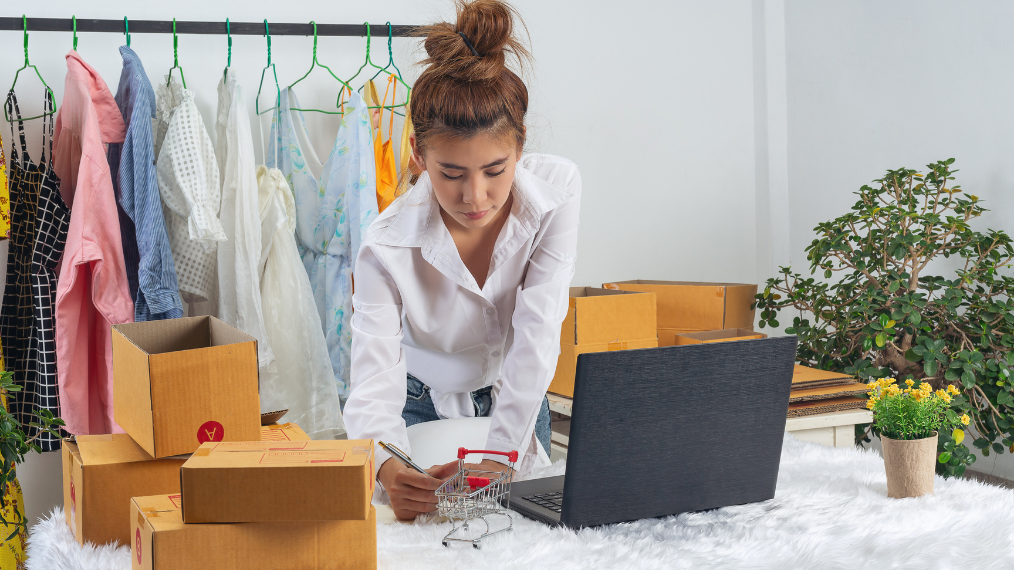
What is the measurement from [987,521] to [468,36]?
923mm

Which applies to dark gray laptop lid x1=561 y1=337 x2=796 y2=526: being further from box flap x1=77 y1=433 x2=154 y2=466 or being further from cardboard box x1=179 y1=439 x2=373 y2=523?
box flap x1=77 y1=433 x2=154 y2=466

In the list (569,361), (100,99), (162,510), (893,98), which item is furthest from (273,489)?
(893,98)

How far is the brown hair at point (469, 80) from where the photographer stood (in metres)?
1.11

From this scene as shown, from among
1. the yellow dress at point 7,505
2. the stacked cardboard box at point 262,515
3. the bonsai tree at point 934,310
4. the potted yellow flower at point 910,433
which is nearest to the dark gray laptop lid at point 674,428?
the potted yellow flower at point 910,433

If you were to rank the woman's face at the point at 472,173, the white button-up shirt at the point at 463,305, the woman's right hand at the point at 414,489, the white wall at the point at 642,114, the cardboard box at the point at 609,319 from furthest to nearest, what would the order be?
the white wall at the point at 642,114, the cardboard box at the point at 609,319, the white button-up shirt at the point at 463,305, the woman's face at the point at 472,173, the woman's right hand at the point at 414,489

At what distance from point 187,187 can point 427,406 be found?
0.90 m

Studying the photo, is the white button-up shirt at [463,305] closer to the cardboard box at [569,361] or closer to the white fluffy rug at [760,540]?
the white fluffy rug at [760,540]

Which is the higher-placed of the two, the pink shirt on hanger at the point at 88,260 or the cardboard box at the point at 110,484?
the pink shirt on hanger at the point at 88,260

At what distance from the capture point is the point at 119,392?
992 millimetres

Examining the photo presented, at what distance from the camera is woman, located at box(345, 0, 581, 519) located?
3.65 feet

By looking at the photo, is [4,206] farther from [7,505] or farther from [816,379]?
[816,379]

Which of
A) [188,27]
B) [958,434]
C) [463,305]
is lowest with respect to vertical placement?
[958,434]

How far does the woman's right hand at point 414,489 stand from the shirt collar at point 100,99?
54.6 inches

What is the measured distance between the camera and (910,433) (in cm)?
100
